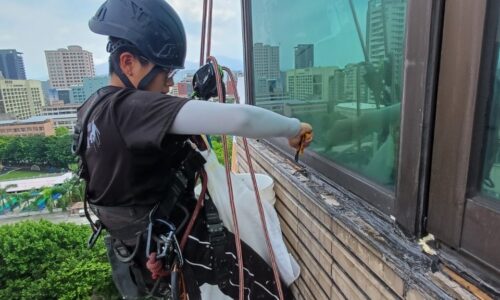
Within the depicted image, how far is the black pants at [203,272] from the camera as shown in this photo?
1867 millimetres

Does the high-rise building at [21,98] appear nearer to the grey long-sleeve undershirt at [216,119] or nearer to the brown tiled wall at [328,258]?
the brown tiled wall at [328,258]

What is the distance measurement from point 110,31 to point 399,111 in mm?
1348

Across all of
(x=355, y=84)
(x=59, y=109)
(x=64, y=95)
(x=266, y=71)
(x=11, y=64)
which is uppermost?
(x=11, y=64)

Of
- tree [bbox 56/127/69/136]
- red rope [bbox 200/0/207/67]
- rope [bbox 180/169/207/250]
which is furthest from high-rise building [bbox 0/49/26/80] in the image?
rope [bbox 180/169/207/250]

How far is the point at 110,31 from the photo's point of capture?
1.54 meters

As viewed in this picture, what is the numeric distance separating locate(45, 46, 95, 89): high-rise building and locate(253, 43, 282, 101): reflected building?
8572 cm

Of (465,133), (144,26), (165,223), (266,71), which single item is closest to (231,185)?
(165,223)

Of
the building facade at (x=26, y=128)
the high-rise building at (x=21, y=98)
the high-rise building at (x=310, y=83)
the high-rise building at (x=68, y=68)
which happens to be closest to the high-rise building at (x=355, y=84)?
the high-rise building at (x=310, y=83)

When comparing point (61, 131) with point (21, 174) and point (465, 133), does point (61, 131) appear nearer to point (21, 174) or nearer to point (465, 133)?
point (21, 174)

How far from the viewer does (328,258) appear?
1.69 m

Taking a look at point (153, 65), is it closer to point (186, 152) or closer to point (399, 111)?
point (186, 152)

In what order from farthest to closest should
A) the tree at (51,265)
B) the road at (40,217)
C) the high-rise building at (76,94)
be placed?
the high-rise building at (76,94) → the road at (40,217) → the tree at (51,265)

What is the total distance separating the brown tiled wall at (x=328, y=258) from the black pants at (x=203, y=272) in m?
0.27

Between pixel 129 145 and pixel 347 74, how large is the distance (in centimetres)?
115
